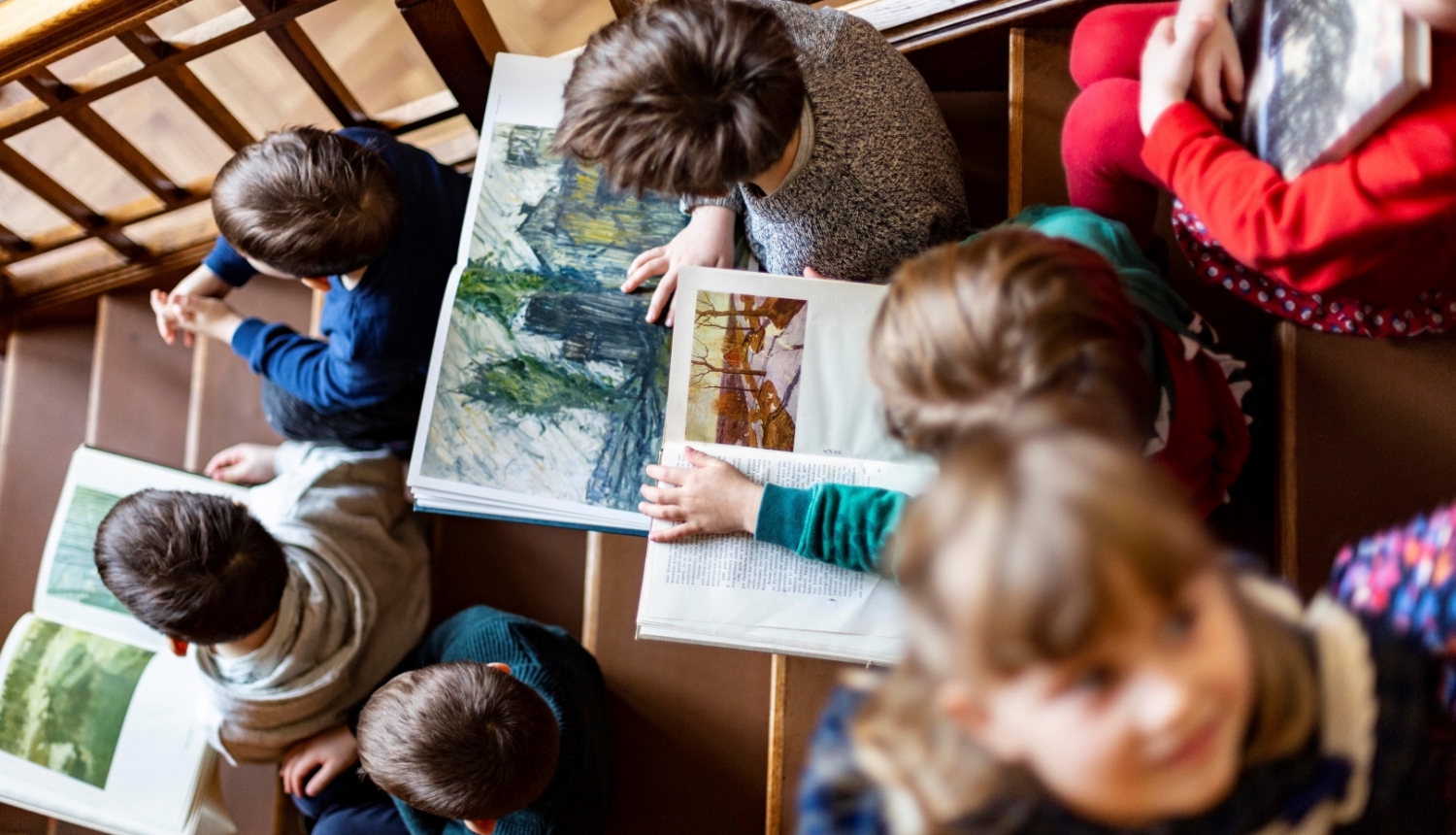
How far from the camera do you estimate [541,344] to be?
992 mm

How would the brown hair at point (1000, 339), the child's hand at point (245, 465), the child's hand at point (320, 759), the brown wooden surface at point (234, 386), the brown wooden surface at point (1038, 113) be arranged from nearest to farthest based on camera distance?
the brown hair at point (1000, 339) < the brown wooden surface at point (1038, 113) < the child's hand at point (320, 759) < the child's hand at point (245, 465) < the brown wooden surface at point (234, 386)

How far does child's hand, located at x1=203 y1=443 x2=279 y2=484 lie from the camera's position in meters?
1.44

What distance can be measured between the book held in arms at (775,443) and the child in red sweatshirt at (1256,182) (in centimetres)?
28

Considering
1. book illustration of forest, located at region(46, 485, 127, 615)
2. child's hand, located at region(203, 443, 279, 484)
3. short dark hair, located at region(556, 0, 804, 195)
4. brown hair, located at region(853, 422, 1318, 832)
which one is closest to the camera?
brown hair, located at region(853, 422, 1318, 832)

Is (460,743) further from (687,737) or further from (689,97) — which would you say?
(689,97)

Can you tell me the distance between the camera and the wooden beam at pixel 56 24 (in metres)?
0.89

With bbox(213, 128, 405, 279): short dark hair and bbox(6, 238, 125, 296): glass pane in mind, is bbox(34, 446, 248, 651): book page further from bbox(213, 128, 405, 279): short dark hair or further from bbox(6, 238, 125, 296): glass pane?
bbox(213, 128, 405, 279): short dark hair

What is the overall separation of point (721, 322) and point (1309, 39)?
0.53 metres

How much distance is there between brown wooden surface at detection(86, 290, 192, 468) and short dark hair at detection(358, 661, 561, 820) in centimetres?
90

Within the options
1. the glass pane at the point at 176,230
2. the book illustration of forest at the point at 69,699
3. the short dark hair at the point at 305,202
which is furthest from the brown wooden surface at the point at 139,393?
the short dark hair at the point at 305,202

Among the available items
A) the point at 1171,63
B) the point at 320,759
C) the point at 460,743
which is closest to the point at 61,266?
the point at 320,759

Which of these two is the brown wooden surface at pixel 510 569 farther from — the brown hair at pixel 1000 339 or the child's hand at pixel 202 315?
the brown hair at pixel 1000 339

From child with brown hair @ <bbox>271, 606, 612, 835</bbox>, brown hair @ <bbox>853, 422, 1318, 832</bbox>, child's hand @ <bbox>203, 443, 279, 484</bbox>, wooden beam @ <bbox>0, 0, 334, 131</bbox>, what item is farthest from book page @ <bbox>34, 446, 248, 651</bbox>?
brown hair @ <bbox>853, 422, 1318, 832</bbox>

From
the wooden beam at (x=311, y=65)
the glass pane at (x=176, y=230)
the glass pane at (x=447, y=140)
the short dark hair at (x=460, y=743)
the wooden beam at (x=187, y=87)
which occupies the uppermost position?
the glass pane at (x=447, y=140)
